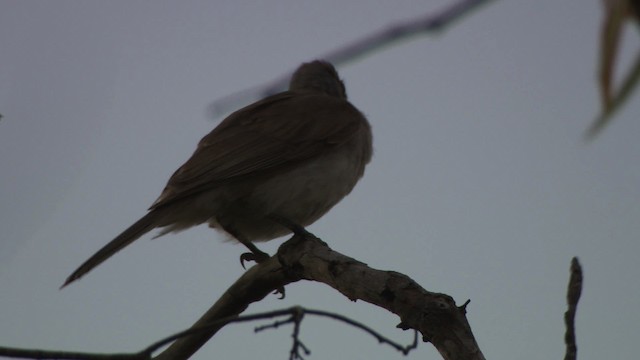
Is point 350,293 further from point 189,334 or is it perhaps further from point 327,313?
point 189,334

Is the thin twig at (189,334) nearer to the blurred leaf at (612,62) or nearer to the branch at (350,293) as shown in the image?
the branch at (350,293)

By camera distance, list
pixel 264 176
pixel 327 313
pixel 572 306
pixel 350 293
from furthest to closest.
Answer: pixel 264 176 → pixel 350 293 → pixel 327 313 → pixel 572 306

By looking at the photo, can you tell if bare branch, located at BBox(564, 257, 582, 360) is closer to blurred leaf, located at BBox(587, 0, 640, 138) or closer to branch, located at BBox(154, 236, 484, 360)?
branch, located at BBox(154, 236, 484, 360)

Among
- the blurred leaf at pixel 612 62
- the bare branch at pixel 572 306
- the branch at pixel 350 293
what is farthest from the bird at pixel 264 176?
the blurred leaf at pixel 612 62

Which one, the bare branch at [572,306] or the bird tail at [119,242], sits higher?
the bird tail at [119,242]

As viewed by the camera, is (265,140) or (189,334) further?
(265,140)

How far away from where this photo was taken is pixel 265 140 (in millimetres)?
5879

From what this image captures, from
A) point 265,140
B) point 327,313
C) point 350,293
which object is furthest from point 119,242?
point 327,313

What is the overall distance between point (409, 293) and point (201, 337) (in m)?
1.05

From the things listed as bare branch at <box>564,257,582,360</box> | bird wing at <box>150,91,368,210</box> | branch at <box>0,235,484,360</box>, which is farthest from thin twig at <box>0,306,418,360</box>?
bird wing at <box>150,91,368,210</box>

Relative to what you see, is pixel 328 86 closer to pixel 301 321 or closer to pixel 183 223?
pixel 183 223

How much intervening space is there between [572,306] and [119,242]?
2.91m

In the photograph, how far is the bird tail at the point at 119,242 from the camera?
4.16 m

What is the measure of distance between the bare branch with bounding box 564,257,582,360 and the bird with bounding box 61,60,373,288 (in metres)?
2.98
